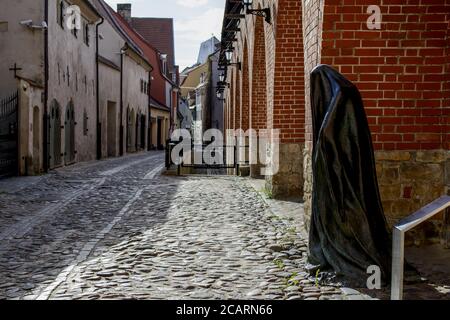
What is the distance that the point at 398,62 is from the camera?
223 inches

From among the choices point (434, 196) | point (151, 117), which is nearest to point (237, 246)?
point (434, 196)

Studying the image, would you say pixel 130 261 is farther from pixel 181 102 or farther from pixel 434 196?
pixel 181 102

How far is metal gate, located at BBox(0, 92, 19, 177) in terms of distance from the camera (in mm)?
13125

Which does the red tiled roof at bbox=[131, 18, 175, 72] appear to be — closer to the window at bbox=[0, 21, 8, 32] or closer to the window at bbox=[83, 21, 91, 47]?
the window at bbox=[83, 21, 91, 47]

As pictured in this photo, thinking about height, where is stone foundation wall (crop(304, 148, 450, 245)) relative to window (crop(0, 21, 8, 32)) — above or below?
below

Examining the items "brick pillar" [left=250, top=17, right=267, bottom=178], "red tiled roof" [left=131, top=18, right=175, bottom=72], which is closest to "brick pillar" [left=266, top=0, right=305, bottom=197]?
"brick pillar" [left=250, top=17, right=267, bottom=178]

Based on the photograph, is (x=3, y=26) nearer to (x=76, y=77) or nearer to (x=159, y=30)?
(x=76, y=77)

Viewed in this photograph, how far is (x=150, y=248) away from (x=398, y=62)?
321 cm

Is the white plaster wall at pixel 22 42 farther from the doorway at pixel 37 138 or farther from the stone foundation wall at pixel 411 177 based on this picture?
the stone foundation wall at pixel 411 177

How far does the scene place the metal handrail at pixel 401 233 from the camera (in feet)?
10.5

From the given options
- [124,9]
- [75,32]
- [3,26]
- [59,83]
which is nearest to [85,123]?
[75,32]

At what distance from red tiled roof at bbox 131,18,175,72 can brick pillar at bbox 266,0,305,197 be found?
143 feet

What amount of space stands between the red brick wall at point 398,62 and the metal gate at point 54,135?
478 inches
